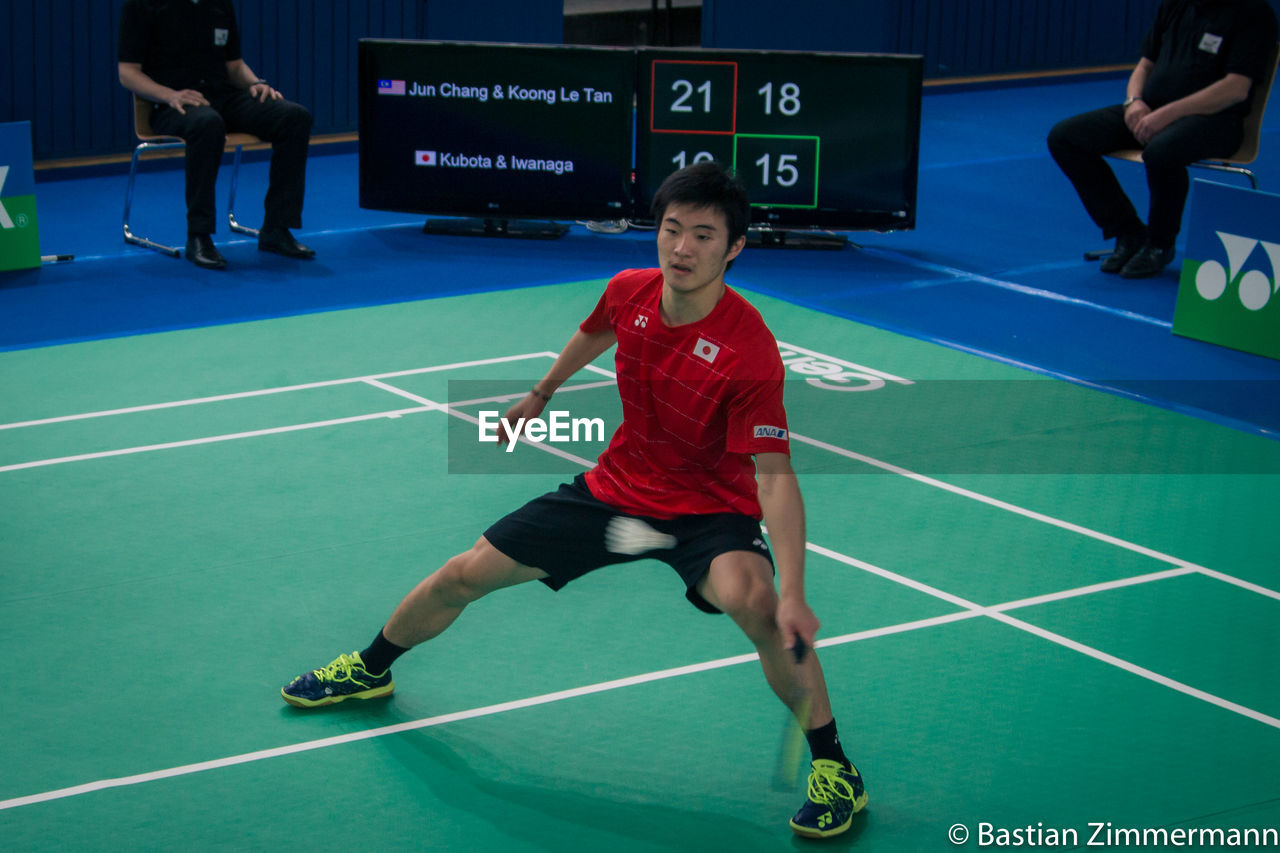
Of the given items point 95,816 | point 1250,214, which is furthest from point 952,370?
point 95,816

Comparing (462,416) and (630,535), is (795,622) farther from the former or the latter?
(462,416)

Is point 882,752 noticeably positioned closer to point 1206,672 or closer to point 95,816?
point 1206,672

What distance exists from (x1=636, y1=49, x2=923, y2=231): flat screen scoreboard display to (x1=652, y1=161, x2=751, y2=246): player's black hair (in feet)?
21.2

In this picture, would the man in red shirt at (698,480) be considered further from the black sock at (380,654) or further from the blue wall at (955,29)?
the blue wall at (955,29)

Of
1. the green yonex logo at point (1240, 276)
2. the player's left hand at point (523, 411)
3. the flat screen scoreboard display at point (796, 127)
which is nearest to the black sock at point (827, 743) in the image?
the player's left hand at point (523, 411)

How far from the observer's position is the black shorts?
13.5 feet

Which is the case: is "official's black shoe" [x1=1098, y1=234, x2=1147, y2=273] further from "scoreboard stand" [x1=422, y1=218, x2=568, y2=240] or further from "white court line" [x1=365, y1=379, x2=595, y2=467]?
"white court line" [x1=365, y1=379, x2=595, y2=467]

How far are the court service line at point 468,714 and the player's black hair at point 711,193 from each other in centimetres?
150

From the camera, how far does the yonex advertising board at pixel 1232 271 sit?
330 inches

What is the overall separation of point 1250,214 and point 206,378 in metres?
5.18

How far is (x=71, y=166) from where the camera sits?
41.1 feet

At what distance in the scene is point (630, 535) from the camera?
4211 mm

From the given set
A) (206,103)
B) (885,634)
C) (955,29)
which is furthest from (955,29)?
(885,634)

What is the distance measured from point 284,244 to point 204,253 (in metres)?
0.52
